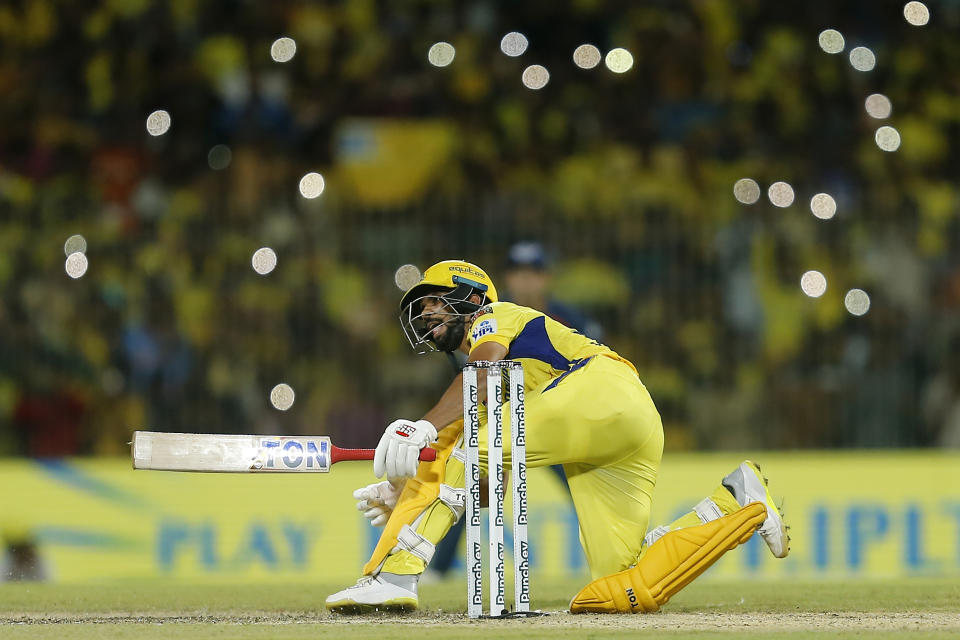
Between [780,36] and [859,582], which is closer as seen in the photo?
[859,582]

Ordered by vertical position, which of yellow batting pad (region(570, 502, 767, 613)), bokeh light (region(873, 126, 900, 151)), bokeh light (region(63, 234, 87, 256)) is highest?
bokeh light (region(873, 126, 900, 151))

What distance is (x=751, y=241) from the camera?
364 inches

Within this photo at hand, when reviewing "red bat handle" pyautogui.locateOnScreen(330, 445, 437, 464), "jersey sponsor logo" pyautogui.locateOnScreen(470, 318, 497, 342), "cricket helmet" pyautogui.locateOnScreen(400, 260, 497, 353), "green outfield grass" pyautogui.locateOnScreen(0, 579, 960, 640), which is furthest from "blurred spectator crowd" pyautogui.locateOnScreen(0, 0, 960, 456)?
"jersey sponsor logo" pyautogui.locateOnScreen(470, 318, 497, 342)

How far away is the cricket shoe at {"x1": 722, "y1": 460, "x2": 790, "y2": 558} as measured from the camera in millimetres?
5094

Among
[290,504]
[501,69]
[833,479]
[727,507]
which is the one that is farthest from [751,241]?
[727,507]

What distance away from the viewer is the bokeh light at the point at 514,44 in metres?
10.9

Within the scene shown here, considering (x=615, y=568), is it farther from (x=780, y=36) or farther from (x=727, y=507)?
(x=780, y=36)

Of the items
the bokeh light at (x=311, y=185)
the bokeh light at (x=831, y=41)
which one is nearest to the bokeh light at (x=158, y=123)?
the bokeh light at (x=311, y=185)

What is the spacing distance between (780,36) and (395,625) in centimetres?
738

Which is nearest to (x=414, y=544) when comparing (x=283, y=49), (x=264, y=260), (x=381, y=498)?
(x=381, y=498)

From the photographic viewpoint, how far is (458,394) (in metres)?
4.95

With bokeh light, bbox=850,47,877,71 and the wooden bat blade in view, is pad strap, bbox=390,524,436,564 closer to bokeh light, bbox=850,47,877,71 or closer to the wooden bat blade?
the wooden bat blade

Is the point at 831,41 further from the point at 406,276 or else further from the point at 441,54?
the point at 406,276

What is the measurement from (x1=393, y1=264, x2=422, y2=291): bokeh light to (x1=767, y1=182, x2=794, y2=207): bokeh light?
249 cm
